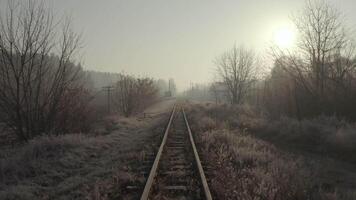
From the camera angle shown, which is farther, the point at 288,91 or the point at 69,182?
the point at 288,91

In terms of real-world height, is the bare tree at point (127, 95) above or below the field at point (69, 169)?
above

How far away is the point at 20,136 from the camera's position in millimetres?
14539

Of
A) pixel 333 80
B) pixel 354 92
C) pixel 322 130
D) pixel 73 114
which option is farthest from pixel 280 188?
pixel 333 80

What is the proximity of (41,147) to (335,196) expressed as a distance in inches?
346

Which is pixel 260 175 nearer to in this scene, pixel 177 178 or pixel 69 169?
pixel 177 178

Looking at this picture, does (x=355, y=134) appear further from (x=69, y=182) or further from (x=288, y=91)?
(x=288, y=91)

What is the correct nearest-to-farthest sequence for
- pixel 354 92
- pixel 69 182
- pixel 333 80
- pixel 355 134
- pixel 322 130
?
1. pixel 69 182
2. pixel 355 134
3. pixel 322 130
4. pixel 354 92
5. pixel 333 80

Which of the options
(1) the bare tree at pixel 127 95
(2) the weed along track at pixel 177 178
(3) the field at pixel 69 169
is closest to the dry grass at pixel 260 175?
(2) the weed along track at pixel 177 178

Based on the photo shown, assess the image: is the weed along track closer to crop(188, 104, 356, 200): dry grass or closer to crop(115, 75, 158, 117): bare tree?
crop(188, 104, 356, 200): dry grass

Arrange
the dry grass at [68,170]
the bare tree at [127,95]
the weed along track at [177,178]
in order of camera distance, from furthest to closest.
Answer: the bare tree at [127,95]
the dry grass at [68,170]
the weed along track at [177,178]

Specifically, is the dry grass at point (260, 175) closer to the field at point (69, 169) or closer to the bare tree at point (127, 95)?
the field at point (69, 169)

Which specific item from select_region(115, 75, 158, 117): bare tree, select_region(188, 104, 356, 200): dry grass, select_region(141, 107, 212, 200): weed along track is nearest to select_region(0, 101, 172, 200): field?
select_region(141, 107, 212, 200): weed along track

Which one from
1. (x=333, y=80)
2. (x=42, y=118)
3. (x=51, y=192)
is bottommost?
(x=51, y=192)

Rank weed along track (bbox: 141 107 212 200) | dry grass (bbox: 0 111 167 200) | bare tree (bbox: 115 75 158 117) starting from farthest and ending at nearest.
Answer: bare tree (bbox: 115 75 158 117) < dry grass (bbox: 0 111 167 200) < weed along track (bbox: 141 107 212 200)
